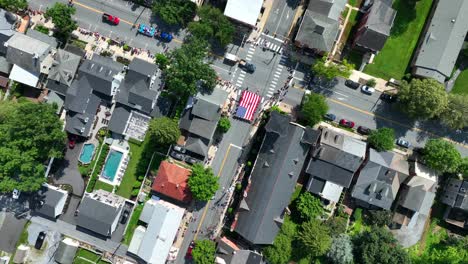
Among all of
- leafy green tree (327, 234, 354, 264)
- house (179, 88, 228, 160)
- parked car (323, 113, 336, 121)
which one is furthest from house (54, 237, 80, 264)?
parked car (323, 113, 336, 121)

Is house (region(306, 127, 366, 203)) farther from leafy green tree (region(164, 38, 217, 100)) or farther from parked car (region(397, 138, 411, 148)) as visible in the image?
leafy green tree (region(164, 38, 217, 100))

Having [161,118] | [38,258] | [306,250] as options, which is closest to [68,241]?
[38,258]

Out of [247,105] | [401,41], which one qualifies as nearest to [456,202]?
[401,41]

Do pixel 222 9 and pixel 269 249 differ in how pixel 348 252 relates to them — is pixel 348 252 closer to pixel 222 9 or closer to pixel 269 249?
pixel 269 249

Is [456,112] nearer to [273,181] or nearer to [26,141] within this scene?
[273,181]

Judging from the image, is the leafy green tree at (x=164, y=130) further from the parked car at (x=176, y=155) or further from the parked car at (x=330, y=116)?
the parked car at (x=330, y=116)

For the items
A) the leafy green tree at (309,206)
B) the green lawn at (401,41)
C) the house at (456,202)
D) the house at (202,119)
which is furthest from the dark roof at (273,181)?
the house at (456,202)
